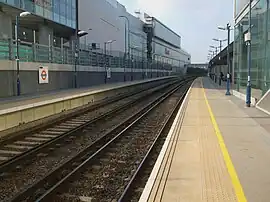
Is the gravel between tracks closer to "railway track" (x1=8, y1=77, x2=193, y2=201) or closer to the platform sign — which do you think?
"railway track" (x1=8, y1=77, x2=193, y2=201)

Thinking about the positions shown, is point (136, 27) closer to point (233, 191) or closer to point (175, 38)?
point (175, 38)

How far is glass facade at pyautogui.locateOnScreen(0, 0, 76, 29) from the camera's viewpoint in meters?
35.9

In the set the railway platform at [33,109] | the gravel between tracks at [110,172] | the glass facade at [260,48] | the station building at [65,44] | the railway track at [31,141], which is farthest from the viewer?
the station building at [65,44]

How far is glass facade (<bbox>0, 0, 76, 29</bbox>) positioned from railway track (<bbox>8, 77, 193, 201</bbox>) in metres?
24.5

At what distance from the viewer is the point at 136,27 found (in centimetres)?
10269

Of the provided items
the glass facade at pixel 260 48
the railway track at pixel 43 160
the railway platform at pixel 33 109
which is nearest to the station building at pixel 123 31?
the railway platform at pixel 33 109

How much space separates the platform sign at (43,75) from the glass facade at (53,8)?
911 centimetres

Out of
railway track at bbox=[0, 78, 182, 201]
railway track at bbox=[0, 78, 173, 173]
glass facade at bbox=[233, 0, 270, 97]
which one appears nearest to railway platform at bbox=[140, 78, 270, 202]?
railway track at bbox=[0, 78, 182, 201]

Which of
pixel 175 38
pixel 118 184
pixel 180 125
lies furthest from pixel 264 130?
pixel 175 38

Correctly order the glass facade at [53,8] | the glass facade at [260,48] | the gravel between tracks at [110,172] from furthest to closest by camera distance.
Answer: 1. the glass facade at [53,8]
2. the glass facade at [260,48]
3. the gravel between tracks at [110,172]

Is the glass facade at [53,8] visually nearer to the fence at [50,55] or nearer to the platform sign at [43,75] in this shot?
the fence at [50,55]

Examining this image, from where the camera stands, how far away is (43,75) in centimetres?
2714

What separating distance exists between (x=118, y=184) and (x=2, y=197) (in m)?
2.32

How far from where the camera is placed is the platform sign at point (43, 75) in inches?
1041
